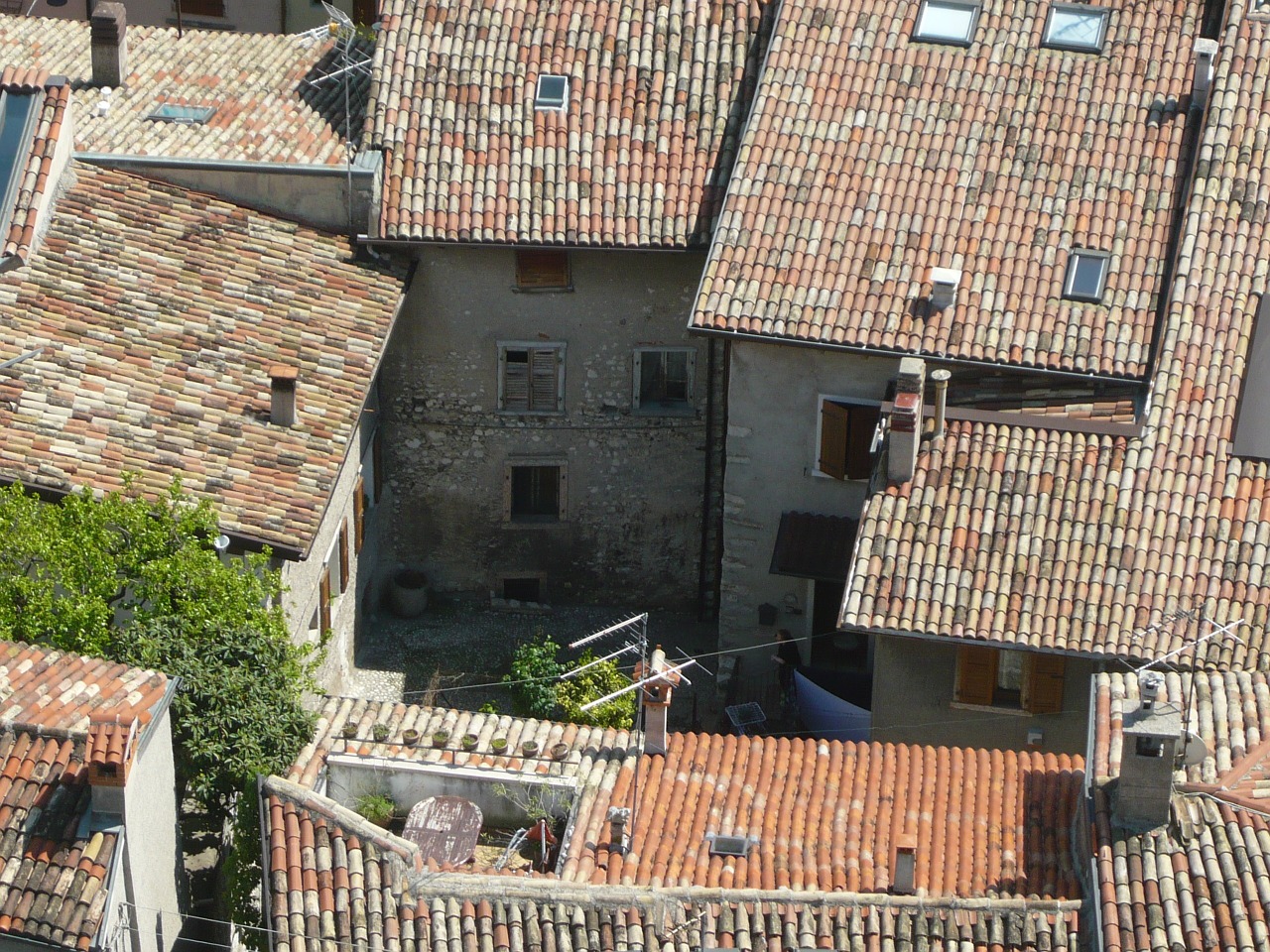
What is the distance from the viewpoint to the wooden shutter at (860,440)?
32812 mm

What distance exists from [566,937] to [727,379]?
45.1ft

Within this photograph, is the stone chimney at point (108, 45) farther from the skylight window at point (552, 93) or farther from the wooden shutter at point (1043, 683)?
the wooden shutter at point (1043, 683)

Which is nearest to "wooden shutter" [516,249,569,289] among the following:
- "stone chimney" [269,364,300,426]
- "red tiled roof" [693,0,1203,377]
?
"red tiled roof" [693,0,1203,377]

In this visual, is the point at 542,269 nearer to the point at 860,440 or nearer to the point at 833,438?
the point at 833,438

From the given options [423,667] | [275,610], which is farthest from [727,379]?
[275,610]

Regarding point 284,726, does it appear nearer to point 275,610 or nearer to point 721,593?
point 275,610

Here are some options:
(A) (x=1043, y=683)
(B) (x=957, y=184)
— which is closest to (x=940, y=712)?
(A) (x=1043, y=683)

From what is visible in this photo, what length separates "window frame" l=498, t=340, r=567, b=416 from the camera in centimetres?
3581

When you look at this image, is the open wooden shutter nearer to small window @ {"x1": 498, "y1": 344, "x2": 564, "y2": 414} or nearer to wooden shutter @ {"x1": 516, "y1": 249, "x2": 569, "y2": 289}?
small window @ {"x1": 498, "y1": 344, "x2": 564, "y2": 414}

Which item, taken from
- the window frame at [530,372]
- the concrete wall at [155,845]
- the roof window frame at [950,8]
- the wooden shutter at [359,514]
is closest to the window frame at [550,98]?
the window frame at [530,372]

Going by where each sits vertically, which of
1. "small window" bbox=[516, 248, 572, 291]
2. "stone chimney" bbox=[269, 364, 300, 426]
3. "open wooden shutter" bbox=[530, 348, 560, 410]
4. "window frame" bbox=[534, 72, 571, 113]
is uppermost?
"window frame" bbox=[534, 72, 571, 113]

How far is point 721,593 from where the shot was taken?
34500mm

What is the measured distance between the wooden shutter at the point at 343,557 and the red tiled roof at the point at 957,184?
235 inches

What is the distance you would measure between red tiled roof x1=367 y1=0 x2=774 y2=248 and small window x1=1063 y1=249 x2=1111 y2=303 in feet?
17.8
